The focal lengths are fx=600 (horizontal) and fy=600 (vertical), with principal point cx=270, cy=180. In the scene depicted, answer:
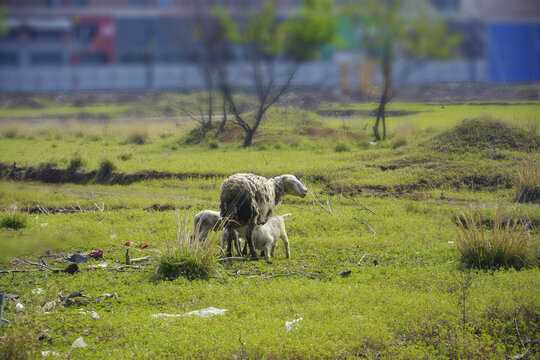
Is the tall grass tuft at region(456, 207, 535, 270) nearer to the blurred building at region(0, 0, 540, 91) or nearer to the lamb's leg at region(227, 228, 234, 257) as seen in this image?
the lamb's leg at region(227, 228, 234, 257)

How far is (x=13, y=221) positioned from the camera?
35.8 feet

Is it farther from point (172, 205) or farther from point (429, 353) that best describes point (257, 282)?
point (172, 205)

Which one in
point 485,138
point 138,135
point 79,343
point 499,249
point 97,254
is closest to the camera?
point 79,343

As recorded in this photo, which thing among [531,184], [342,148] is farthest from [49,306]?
[342,148]

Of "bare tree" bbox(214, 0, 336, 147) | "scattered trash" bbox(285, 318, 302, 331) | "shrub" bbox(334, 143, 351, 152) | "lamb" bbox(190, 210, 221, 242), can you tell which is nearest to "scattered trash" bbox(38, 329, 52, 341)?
"scattered trash" bbox(285, 318, 302, 331)

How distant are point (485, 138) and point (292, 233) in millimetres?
8123

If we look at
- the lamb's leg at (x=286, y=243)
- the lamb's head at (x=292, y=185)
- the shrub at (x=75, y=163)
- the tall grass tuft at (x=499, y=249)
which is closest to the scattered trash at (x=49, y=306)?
the lamb's leg at (x=286, y=243)

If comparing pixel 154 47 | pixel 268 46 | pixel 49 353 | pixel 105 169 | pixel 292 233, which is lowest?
pixel 105 169

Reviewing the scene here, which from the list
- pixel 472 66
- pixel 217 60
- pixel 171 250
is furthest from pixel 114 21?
pixel 472 66

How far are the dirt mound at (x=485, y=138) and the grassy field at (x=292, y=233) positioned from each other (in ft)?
0.17

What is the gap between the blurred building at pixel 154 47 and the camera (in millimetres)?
6496

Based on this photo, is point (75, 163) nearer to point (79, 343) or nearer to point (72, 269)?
point (72, 269)

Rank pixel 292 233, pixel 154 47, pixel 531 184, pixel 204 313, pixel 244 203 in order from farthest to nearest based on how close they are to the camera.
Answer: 1. pixel 531 184
2. pixel 154 47
3. pixel 292 233
4. pixel 244 203
5. pixel 204 313

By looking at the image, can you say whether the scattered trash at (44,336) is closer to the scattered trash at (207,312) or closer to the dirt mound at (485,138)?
the scattered trash at (207,312)
